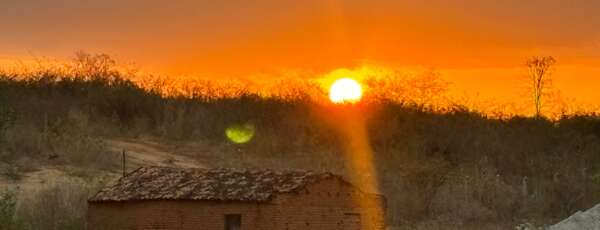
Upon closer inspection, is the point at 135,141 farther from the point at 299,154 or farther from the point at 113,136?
the point at 299,154

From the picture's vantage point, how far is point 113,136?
1879 inches

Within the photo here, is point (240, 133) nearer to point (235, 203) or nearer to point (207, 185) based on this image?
point (207, 185)

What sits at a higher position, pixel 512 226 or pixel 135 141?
pixel 135 141

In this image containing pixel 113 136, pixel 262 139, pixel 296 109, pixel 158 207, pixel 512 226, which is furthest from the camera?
pixel 296 109

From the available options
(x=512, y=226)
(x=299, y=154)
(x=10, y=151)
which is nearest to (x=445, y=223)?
(x=512, y=226)

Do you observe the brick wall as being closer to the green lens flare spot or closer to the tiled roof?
the tiled roof

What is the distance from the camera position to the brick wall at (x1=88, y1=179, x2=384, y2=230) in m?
30.2

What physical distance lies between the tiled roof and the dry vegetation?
14.0 ft

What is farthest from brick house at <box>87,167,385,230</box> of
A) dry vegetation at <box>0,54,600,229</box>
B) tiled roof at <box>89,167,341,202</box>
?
dry vegetation at <box>0,54,600,229</box>

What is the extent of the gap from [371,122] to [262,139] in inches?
264

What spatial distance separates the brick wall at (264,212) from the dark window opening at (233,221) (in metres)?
0.14

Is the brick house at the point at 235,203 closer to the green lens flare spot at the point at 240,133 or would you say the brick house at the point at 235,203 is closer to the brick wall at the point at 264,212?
the brick wall at the point at 264,212

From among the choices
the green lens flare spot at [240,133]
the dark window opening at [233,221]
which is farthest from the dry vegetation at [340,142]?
the dark window opening at [233,221]

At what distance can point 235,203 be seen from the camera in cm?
3050
